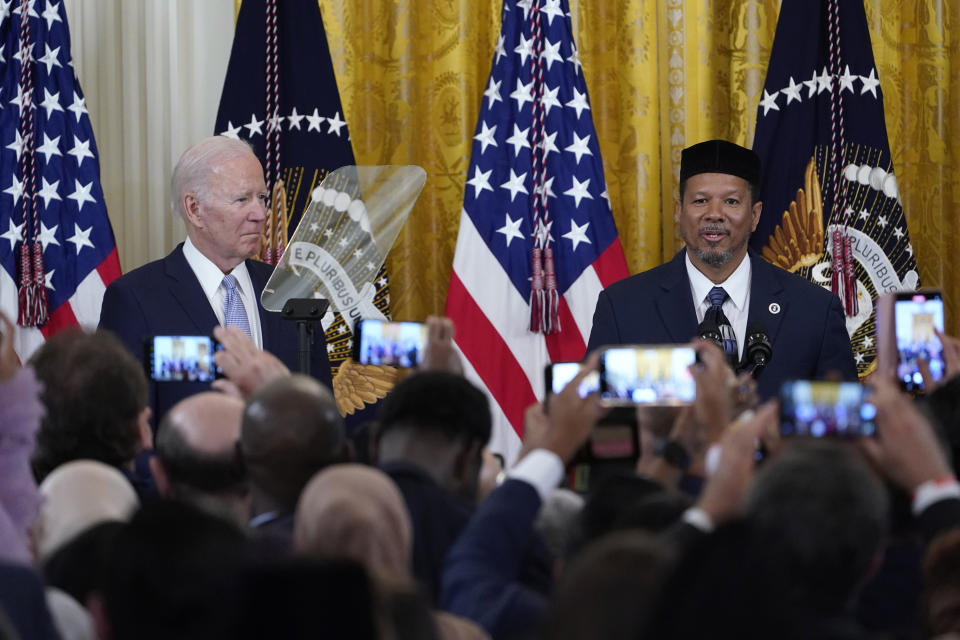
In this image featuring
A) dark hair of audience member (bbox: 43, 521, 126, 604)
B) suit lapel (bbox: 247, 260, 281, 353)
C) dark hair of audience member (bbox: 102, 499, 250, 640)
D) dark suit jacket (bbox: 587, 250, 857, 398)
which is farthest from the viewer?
dark suit jacket (bbox: 587, 250, 857, 398)

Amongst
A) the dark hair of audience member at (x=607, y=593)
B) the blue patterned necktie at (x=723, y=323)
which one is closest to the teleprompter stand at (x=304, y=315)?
the blue patterned necktie at (x=723, y=323)

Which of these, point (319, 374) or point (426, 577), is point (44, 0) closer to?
point (319, 374)

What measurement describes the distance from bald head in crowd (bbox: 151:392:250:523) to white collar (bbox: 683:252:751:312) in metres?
2.63

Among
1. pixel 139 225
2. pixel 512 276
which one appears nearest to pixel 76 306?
pixel 139 225

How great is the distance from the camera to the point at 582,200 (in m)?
5.50

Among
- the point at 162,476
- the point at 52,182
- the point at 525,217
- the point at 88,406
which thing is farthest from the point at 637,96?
the point at 162,476

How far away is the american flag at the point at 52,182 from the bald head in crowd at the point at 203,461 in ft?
9.84

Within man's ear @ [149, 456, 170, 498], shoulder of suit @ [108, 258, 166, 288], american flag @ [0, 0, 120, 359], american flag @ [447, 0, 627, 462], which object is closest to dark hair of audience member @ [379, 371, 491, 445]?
man's ear @ [149, 456, 170, 498]

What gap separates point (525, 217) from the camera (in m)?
5.50

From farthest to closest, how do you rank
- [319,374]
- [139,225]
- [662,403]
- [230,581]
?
[139,225]
[319,374]
[662,403]
[230,581]

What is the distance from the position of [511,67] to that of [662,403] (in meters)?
3.19

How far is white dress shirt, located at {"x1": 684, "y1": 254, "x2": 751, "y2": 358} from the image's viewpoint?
4754mm

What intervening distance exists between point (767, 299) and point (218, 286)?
1.90 m

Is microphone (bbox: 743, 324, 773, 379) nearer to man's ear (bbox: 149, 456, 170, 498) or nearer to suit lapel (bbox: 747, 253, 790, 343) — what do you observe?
suit lapel (bbox: 747, 253, 790, 343)
